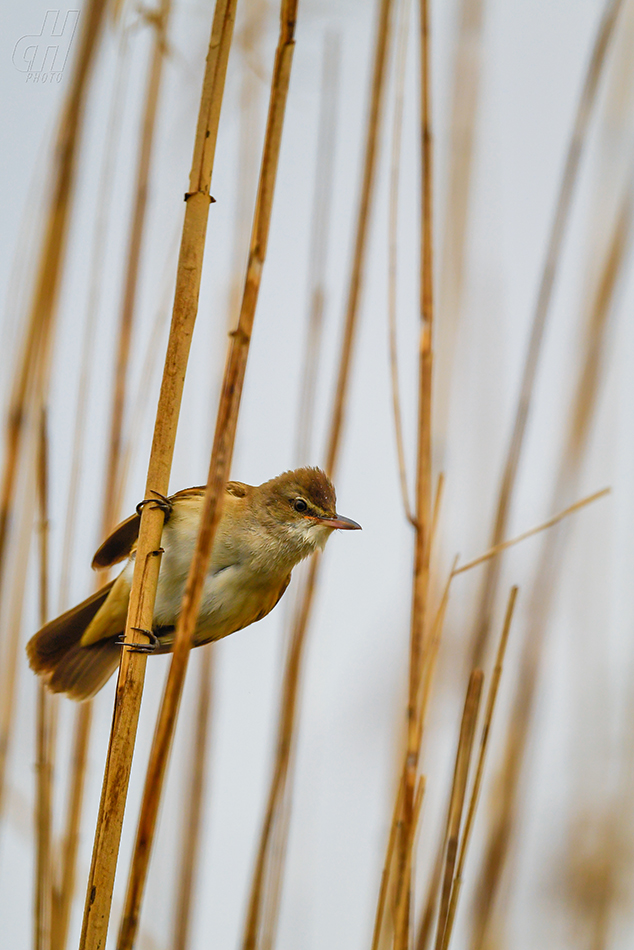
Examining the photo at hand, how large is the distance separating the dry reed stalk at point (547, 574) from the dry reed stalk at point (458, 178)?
1.00 ft

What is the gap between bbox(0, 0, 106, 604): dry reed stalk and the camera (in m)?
1.36

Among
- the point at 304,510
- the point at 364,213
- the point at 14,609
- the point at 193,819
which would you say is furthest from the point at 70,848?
the point at 364,213

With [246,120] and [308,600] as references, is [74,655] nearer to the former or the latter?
[308,600]

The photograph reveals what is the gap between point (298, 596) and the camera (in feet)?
6.01

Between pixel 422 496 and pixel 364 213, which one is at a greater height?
pixel 364 213

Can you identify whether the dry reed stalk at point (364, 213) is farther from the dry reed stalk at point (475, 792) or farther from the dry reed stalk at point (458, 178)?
the dry reed stalk at point (475, 792)

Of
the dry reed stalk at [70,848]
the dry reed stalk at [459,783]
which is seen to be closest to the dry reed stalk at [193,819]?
the dry reed stalk at [70,848]

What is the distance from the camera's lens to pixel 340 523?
196 centimetres

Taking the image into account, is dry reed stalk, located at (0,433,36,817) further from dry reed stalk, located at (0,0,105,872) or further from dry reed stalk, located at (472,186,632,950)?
dry reed stalk, located at (472,186,632,950)

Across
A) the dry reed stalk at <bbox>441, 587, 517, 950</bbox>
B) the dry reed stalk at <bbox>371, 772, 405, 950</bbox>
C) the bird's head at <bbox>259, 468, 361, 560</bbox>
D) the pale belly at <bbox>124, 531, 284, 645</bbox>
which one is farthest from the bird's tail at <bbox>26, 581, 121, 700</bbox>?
the dry reed stalk at <bbox>441, 587, 517, 950</bbox>

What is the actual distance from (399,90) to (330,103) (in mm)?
431

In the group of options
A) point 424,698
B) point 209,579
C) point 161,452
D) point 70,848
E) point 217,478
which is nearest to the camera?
point 217,478

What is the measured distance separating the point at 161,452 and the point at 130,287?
→ 2.34ft

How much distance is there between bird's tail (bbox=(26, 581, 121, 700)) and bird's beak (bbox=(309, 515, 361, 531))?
1.79 ft
